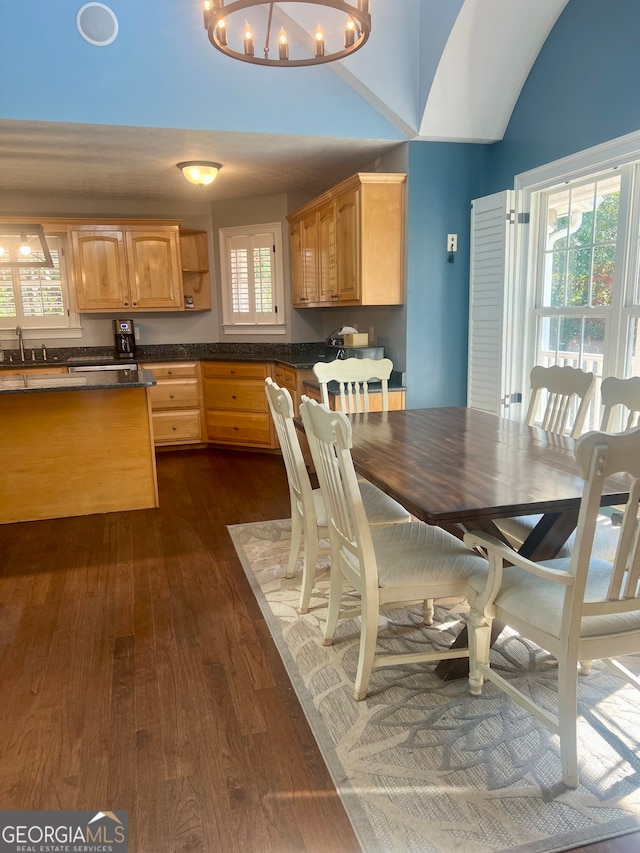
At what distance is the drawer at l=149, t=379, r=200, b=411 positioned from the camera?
5730mm

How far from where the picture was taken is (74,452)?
3885 mm

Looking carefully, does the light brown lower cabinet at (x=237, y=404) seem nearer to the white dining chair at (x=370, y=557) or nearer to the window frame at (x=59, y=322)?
the window frame at (x=59, y=322)

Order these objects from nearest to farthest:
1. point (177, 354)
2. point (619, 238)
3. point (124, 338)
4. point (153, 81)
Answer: point (619, 238) → point (153, 81) → point (124, 338) → point (177, 354)

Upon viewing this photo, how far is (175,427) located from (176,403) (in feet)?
0.79

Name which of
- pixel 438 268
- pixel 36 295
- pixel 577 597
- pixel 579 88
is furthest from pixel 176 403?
pixel 577 597

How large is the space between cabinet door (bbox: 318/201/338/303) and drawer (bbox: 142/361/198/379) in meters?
1.62

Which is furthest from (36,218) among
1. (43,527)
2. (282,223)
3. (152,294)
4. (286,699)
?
(286,699)

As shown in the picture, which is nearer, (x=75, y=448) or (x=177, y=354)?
(x=75, y=448)

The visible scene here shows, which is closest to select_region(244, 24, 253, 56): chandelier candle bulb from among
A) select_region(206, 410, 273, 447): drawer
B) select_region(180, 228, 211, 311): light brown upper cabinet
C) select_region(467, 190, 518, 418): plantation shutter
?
select_region(467, 190, 518, 418): plantation shutter

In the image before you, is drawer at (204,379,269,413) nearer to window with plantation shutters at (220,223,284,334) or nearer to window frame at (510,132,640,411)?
window with plantation shutters at (220,223,284,334)

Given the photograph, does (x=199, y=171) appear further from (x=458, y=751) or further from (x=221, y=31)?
(x=458, y=751)

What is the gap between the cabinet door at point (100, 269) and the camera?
5.57 metres

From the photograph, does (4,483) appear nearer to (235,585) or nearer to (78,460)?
(78,460)

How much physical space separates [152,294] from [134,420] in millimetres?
2271
